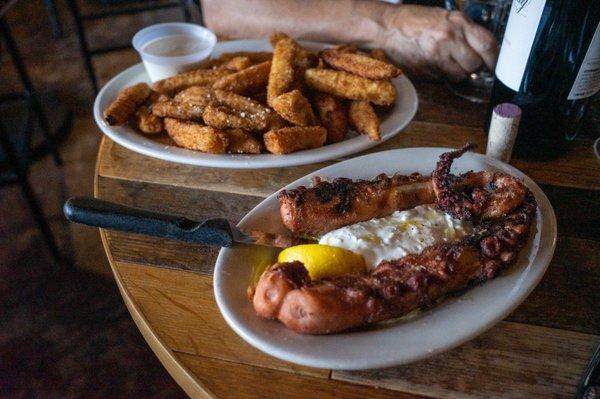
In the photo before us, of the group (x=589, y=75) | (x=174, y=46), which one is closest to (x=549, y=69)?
(x=589, y=75)

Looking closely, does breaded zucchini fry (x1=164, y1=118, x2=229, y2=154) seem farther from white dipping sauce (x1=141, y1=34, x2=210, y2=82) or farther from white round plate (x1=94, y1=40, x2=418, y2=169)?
white dipping sauce (x1=141, y1=34, x2=210, y2=82)

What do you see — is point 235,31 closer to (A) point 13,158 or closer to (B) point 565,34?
(A) point 13,158

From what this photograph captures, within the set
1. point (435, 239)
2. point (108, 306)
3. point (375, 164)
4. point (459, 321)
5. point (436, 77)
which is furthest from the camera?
point (108, 306)

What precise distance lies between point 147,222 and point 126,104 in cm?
38

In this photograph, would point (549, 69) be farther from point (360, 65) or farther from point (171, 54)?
point (171, 54)

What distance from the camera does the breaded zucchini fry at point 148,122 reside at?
0.98 m

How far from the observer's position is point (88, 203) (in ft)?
2.44

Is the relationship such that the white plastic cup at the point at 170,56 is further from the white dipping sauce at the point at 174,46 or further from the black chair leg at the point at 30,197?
the black chair leg at the point at 30,197

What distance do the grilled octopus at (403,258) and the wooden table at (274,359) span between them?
0.08m

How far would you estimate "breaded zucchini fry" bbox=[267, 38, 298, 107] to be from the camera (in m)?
0.98

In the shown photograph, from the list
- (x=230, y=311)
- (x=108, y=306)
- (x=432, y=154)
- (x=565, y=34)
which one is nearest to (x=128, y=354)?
(x=108, y=306)

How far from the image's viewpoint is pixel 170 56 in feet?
3.88

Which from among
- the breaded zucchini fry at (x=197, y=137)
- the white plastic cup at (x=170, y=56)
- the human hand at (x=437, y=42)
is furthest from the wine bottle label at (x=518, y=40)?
the white plastic cup at (x=170, y=56)

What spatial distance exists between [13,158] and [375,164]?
120cm
